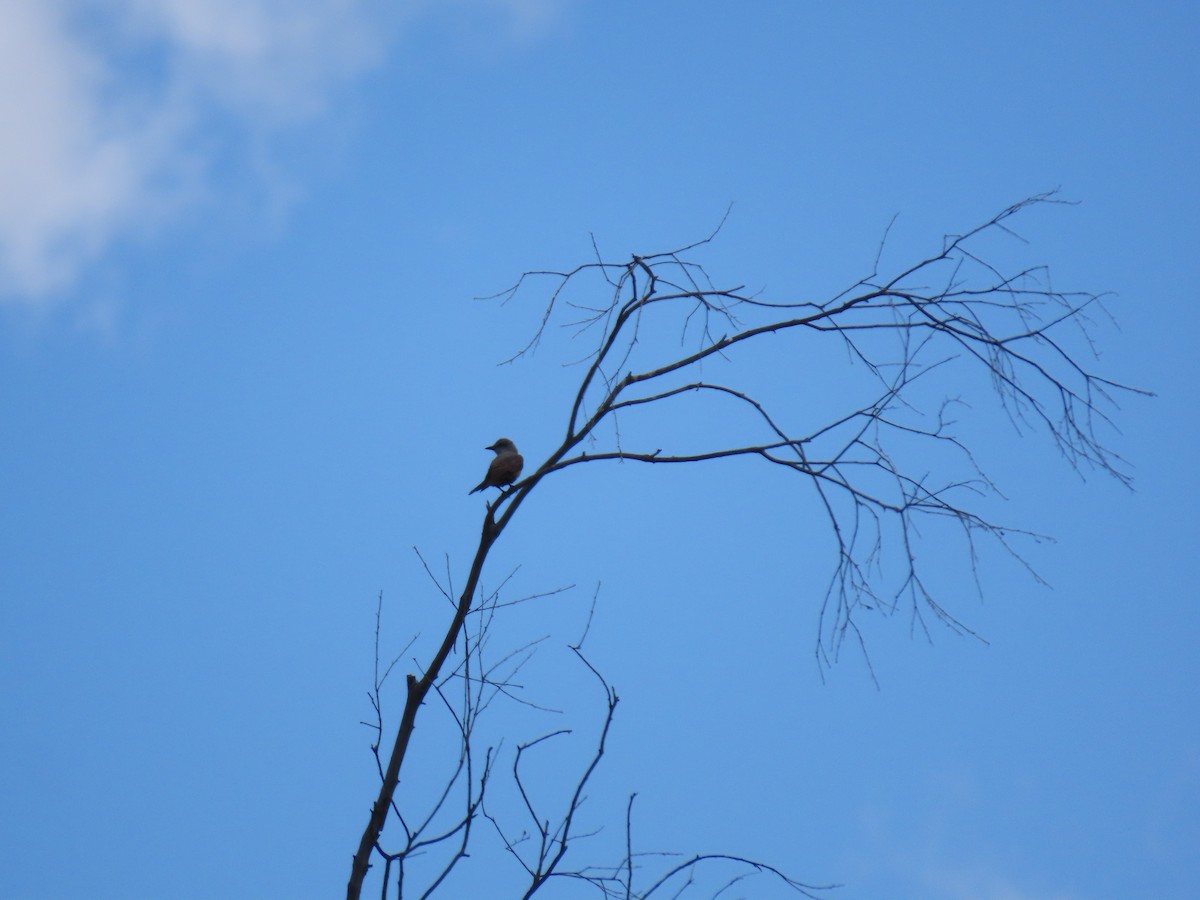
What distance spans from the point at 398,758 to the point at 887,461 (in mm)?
1406

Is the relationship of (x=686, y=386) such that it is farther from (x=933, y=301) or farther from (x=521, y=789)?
(x=521, y=789)

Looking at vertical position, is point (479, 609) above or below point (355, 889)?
above

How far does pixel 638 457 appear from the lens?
283 centimetres

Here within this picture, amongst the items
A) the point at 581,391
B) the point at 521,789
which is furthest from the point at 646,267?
the point at 521,789

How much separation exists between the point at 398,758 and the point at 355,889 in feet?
1.00

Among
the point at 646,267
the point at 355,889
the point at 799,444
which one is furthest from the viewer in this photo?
the point at 646,267

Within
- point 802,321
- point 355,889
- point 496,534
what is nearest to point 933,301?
point 802,321

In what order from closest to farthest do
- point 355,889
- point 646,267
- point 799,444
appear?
point 355,889, point 799,444, point 646,267

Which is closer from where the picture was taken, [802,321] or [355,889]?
[355,889]

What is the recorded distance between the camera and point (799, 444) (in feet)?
8.99

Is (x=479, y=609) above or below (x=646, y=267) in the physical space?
below

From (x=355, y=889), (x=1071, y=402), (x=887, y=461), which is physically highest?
(x=1071, y=402)

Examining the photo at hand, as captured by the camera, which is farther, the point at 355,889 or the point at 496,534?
the point at 496,534

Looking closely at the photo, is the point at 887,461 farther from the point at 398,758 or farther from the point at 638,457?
the point at 398,758
